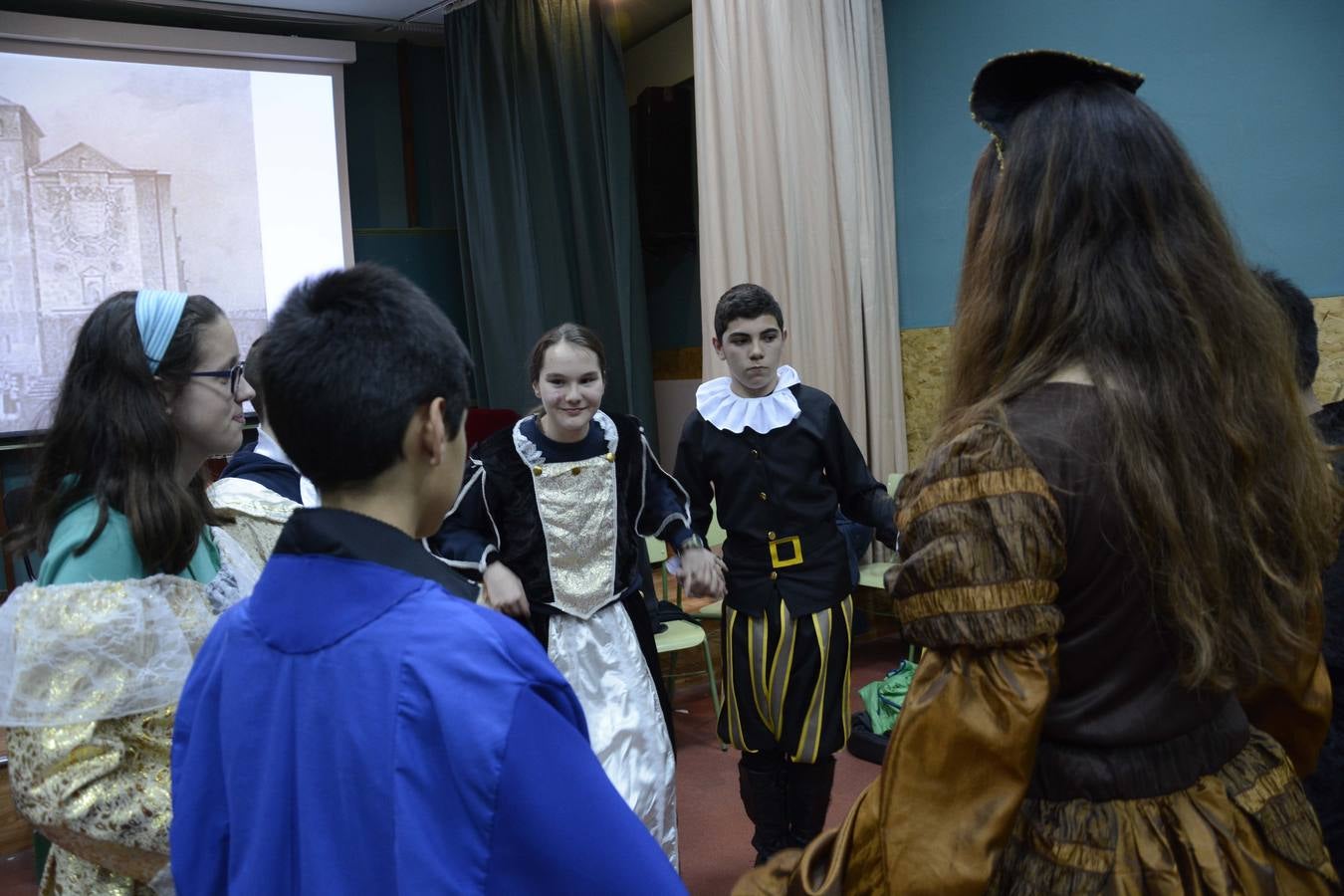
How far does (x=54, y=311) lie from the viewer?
206 inches

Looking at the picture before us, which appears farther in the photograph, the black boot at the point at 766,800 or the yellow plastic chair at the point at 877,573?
the yellow plastic chair at the point at 877,573

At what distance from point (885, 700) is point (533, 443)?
167 cm

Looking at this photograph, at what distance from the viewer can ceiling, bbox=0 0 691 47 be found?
5.45 m

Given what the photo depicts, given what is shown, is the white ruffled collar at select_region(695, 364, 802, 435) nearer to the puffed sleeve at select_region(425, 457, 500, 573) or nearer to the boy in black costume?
the boy in black costume

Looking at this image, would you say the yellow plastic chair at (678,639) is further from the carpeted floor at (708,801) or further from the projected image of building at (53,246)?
the projected image of building at (53,246)

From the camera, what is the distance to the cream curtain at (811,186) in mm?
4148

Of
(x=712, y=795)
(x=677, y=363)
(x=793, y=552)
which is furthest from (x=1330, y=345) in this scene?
(x=677, y=363)

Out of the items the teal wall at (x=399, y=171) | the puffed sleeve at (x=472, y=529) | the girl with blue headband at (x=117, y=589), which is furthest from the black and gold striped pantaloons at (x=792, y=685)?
the teal wall at (x=399, y=171)

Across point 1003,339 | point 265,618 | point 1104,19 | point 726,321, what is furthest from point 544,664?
point 1104,19

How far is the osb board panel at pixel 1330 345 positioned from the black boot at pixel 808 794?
1.98m

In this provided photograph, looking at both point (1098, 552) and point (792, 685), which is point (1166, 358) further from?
point (792, 685)

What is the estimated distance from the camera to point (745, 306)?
8.87 feet

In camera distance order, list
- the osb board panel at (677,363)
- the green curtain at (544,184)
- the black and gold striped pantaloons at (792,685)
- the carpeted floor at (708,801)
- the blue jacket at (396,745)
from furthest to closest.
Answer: the osb board panel at (677,363), the green curtain at (544,184), the carpeted floor at (708,801), the black and gold striped pantaloons at (792,685), the blue jacket at (396,745)

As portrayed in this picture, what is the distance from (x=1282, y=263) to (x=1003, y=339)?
2.93 meters
